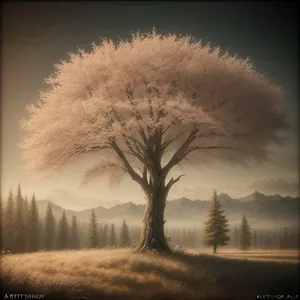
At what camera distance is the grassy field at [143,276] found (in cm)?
1059

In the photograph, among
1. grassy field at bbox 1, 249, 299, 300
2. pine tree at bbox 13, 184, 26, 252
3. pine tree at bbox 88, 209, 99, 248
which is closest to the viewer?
grassy field at bbox 1, 249, 299, 300

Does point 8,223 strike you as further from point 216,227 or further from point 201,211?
point 216,227

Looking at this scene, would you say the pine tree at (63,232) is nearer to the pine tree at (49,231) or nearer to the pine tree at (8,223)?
the pine tree at (49,231)

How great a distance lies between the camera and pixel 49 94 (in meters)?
15.0

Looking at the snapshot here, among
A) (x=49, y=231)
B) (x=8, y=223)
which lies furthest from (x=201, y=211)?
(x=49, y=231)

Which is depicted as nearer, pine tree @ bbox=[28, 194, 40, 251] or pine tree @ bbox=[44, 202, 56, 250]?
pine tree @ bbox=[28, 194, 40, 251]

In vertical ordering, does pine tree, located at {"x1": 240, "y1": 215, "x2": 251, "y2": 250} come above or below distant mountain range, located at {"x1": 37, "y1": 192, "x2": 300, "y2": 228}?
below

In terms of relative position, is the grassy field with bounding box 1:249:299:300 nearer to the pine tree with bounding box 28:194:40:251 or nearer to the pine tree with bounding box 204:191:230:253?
the pine tree with bounding box 204:191:230:253

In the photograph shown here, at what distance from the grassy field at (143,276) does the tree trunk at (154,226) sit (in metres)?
0.92

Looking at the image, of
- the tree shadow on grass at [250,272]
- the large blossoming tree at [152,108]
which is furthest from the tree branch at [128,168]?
the tree shadow on grass at [250,272]

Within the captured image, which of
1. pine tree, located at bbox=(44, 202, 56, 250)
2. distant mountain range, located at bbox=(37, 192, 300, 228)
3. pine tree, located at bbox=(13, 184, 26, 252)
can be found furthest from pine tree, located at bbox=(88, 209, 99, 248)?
pine tree, located at bbox=(44, 202, 56, 250)

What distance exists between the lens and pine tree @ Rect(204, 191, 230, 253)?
915 inches

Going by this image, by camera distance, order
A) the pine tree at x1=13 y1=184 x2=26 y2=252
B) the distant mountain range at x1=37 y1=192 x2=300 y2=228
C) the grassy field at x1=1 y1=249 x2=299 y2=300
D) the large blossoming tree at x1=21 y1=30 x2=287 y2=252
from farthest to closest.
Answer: the pine tree at x1=13 y1=184 x2=26 y2=252 < the distant mountain range at x1=37 y1=192 x2=300 y2=228 < the large blossoming tree at x1=21 y1=30 x2=287 y2=252 < the grassy field at x1=1 y1=249 x2=299 y2=300

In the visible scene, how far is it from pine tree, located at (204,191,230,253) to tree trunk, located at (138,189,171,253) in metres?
8.36
